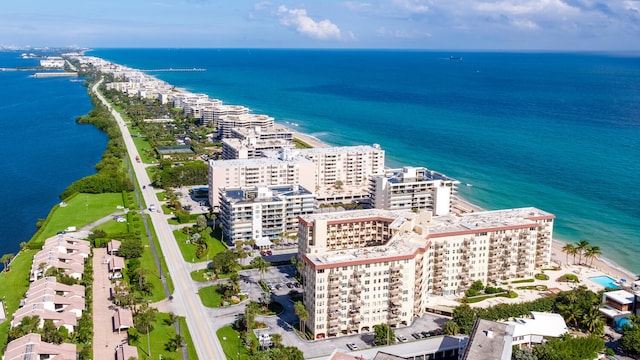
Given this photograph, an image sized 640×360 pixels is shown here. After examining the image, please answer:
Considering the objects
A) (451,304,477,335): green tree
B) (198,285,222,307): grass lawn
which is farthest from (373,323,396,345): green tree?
(198,285,222,307): grass lawn

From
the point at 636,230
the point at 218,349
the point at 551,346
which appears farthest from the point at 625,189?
the point at 218,349

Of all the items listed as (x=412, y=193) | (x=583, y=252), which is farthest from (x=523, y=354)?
(x=412, y=193)

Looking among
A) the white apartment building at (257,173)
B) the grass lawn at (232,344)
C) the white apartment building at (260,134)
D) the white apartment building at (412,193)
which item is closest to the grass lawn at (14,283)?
the grass lawn at (232,344)

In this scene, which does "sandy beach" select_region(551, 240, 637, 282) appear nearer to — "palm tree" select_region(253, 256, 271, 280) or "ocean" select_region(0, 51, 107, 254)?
"palm tree" select_region(253, 256, 271, 280)

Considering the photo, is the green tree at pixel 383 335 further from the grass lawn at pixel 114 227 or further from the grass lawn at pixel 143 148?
the grass lawn at pixel 143 148

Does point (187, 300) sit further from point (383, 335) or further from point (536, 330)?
point (536, 330)

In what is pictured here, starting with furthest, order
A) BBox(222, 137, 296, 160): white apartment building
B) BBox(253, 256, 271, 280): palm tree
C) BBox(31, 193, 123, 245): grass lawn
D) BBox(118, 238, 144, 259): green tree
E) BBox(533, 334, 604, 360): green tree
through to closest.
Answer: BBox(222, 137, 296, 160): white apartment building < BBox(31, 193, 123, 245): grass lawn < BBox(118, 238, 144, 259): green tree < BBox(253, 256, 271, 280): palm tree < BBox(533, 334, 604, 360): green tree

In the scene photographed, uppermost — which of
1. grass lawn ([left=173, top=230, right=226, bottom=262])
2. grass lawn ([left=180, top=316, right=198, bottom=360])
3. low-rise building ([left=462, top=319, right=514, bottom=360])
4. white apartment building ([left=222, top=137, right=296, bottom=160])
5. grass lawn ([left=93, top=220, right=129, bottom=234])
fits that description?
white apartment building ([left=222, top=137, right=296, bottom=160])
